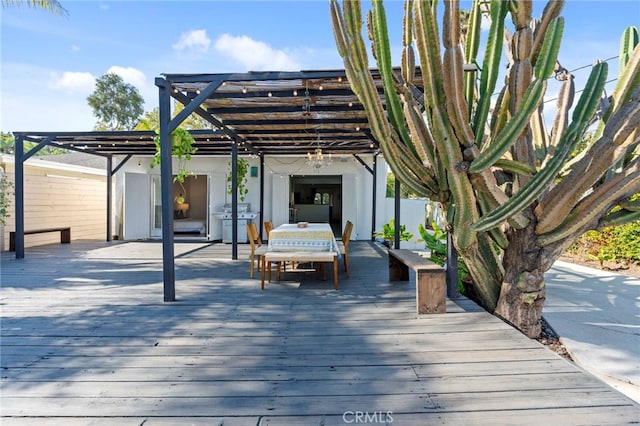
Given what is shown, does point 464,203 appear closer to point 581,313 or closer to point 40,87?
point 581,313

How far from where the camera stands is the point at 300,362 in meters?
2.52

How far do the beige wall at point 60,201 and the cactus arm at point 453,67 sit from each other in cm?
1038

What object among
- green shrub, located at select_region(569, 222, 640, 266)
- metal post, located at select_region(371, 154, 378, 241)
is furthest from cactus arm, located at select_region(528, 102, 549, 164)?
metal post, located at select_region(371, 154, 378, 241)

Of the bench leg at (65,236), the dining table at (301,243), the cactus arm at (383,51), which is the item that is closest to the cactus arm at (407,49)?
the cactus arm at (383,51)

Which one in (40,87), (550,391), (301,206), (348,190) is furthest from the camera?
(301,206)

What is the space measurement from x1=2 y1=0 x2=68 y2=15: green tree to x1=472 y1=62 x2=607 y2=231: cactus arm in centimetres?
758

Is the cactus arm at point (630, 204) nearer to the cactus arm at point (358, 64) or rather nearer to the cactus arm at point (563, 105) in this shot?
the cactus arm at point (563, 105)

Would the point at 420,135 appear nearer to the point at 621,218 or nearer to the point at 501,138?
the point at 501,138

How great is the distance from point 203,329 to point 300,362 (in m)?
1.17

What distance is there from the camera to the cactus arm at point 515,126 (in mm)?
2619

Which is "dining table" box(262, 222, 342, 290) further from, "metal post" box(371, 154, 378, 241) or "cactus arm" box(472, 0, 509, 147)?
"metal post" box(371, 154, 378, 241)

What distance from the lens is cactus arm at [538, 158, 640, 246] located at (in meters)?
3.00

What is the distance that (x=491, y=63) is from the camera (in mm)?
3043

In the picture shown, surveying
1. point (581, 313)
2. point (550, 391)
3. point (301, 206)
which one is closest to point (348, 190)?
point (301, 206)
